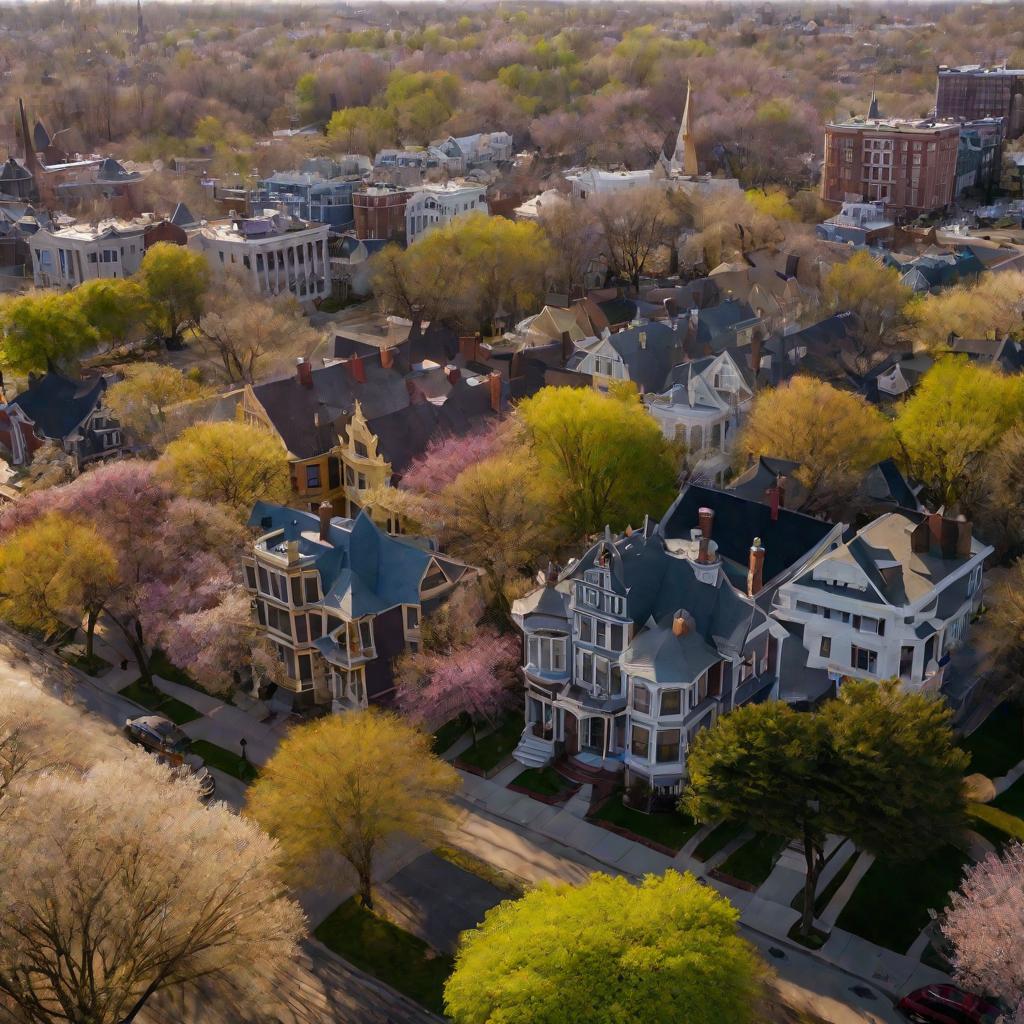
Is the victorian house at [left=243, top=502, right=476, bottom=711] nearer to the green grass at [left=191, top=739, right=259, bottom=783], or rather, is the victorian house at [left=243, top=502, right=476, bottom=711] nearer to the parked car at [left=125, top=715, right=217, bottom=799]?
the green grass at [left=191, top=739, right=259, bottom=783]

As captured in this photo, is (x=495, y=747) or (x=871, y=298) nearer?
(x=495, y=747)

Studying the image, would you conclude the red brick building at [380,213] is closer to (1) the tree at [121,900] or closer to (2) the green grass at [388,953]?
(2) the green grass at [388,953]

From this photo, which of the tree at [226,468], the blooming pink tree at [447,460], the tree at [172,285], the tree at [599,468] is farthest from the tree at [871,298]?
the tree at [172,285]

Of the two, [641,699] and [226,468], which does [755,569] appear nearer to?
[641,699]

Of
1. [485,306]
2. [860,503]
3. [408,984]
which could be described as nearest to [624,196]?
[485,306]

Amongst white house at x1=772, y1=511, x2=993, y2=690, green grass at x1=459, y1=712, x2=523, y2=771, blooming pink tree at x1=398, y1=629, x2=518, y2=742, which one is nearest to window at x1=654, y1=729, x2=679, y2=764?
green grass at x1=459, y1=712, x2=523, y2=771

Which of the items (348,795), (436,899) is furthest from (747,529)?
(348,795)
